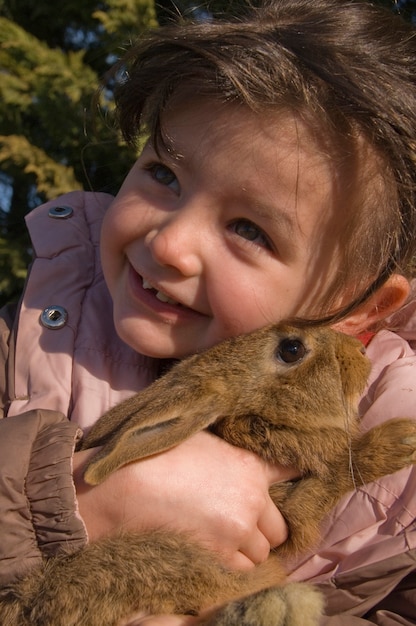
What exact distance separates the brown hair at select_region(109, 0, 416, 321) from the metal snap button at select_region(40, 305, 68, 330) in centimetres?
81

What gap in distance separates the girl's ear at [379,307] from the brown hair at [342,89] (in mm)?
69

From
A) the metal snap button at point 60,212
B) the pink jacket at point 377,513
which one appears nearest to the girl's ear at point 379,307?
the pink jacket at point 377,513

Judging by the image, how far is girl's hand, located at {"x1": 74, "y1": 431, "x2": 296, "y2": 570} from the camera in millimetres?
1936

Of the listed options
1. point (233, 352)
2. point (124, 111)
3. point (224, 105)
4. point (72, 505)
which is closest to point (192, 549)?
point (72, 505)

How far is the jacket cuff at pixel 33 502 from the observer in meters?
1.82

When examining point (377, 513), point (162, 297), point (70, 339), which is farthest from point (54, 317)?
point (377, 513)

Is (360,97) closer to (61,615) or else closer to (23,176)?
(61,615)

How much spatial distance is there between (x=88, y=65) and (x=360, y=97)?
303cm

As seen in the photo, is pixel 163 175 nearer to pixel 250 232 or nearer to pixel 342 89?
pixel 250 232

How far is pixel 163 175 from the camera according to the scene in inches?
91.8

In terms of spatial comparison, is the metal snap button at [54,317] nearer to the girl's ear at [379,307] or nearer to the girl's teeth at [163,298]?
the girl's teeth at [163,298]

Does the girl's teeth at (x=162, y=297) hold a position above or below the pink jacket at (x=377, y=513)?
above

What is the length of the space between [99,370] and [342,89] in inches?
52.3

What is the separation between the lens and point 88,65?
457 cm
